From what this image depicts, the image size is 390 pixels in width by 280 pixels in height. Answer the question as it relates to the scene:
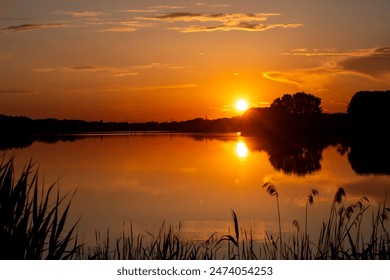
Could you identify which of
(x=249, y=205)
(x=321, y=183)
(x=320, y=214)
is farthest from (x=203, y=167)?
(x=320, y=214)

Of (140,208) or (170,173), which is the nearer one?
(140,208)

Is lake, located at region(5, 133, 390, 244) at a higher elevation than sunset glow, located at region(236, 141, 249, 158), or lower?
lower

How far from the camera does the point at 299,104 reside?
1805 inches

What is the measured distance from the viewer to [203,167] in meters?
33.9

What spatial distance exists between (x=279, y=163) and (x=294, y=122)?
18.3m

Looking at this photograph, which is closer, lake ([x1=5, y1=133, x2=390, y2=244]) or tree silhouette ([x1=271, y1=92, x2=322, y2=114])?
lake ([x1=5, y1=133, x2=390, y2=244])

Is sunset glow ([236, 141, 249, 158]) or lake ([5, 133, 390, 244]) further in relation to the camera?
sunset glow ([236, 141, 249, 158])

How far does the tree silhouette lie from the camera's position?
42597mm

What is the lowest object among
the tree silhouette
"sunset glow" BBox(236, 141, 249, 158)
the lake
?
the lake

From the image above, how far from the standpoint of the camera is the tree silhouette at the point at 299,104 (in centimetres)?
4260

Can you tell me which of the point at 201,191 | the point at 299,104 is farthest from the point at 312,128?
the point at 201,191

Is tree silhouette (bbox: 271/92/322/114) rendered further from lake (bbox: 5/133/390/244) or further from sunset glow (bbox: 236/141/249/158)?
lake (bbox: 5/133/390/244)
